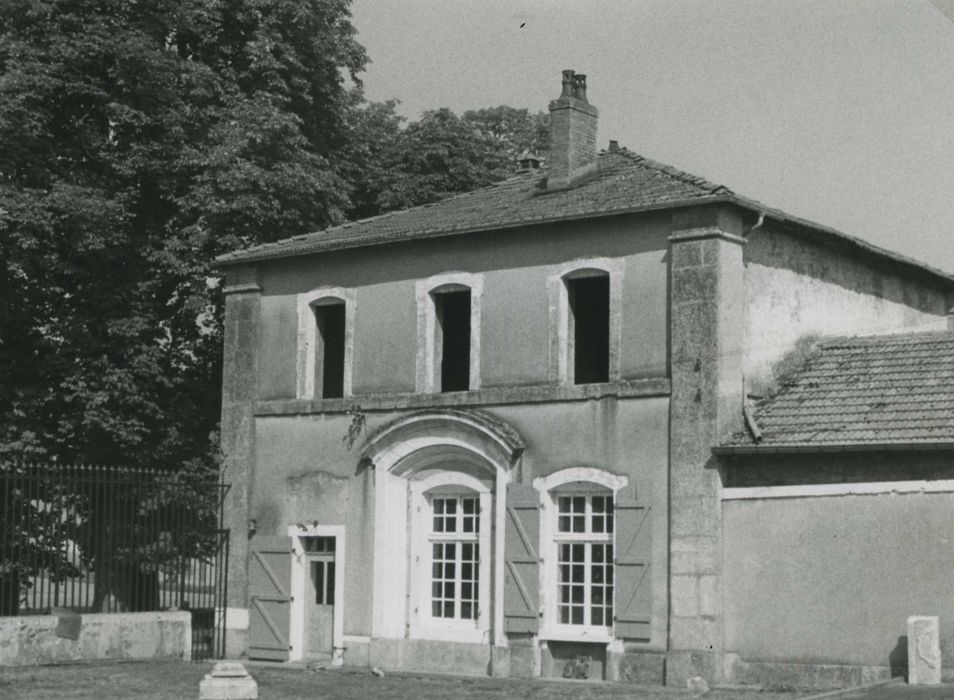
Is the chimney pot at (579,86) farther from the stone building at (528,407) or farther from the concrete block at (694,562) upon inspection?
the concrete block at (694,562)

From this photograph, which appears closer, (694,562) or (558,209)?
(694,562)

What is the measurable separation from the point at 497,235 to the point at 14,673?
880 centimetres

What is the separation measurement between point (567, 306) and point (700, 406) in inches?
106

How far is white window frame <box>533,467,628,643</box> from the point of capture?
67.6 feet

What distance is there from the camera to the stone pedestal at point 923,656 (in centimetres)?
1750

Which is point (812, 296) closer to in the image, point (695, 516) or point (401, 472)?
point (695, 516)

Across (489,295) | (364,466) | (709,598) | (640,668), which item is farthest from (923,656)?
(364,466)

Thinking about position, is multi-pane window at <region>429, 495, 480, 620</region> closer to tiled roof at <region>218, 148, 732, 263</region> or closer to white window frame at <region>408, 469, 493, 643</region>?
white window frame at <region>408, 469, 493, 643</region>

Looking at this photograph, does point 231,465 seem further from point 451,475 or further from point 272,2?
point 272,2

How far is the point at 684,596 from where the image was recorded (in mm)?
19641

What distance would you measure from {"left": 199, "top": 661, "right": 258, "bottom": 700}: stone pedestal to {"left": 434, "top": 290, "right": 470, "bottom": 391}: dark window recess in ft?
25.6

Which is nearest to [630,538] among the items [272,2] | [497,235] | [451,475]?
[451,475]

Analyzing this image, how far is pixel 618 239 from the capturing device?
21.0 metres

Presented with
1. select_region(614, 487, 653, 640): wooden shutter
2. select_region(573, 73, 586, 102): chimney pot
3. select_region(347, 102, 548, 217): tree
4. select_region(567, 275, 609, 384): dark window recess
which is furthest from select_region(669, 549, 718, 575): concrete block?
select_region(347, 102, 548, 217): tree
